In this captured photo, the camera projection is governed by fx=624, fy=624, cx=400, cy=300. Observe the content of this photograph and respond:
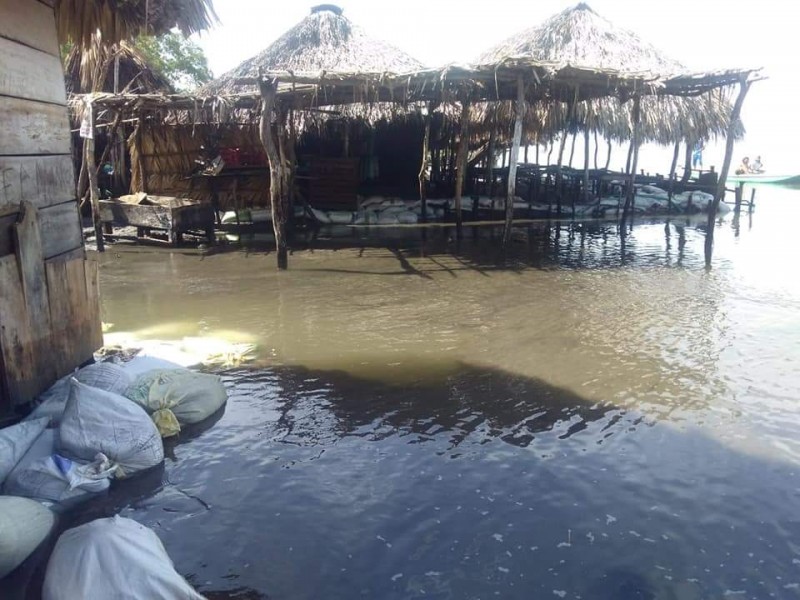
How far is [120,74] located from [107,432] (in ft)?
54.2

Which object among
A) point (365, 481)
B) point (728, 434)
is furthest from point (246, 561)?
point (728, 434)

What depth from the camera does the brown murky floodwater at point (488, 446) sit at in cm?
306

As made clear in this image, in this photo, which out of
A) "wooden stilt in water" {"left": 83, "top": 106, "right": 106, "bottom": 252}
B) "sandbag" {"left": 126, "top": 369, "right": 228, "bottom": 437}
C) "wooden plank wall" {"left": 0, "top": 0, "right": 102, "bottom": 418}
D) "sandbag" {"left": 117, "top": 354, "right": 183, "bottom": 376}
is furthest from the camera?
"wooden stilt in water" {"left": 83, "top": 106, "right": 106, "bottom": 252}

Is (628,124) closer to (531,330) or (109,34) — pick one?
(531,330)

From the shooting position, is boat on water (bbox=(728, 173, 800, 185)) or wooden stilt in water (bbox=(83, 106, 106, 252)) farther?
boat on water (bbox=(728, 173, 800, 185))

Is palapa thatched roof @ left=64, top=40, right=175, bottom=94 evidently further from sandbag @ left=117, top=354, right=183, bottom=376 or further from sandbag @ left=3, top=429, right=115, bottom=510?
sandbag @ left=3, top=429, right=115, bottom=510

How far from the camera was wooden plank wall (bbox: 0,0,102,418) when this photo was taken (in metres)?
3.86

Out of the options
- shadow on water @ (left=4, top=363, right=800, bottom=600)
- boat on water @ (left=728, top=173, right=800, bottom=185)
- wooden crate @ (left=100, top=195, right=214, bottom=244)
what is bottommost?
shadow on water @ (left=4, top=363, right=800, bottom=600)

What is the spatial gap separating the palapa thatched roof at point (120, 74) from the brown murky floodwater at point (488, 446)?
10.2 m

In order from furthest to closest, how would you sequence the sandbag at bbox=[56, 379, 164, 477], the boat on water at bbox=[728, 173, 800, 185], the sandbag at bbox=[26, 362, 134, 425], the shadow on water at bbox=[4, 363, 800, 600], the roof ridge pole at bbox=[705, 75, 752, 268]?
the boat on water at bbox=[728, 173, 800, 185] → the roof ridge pole at bbox=[705, 75, 752, 268] → the sandbag at bbox=[26, 362, 134, 425] → the sandbag at bbox=[56, 379, 164, 477] → the shadow on water at bbox=[4, 363, 800, 600]

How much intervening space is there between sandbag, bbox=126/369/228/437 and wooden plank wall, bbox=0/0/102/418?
0.66 metres

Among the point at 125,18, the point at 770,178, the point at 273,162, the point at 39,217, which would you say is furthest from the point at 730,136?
the point at 770,178

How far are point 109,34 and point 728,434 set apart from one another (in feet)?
19.4

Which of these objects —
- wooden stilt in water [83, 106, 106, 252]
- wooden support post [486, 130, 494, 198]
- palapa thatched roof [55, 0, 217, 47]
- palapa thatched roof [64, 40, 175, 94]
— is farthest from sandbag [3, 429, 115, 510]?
palapa thatched roof [64, 40, 175, 94]
